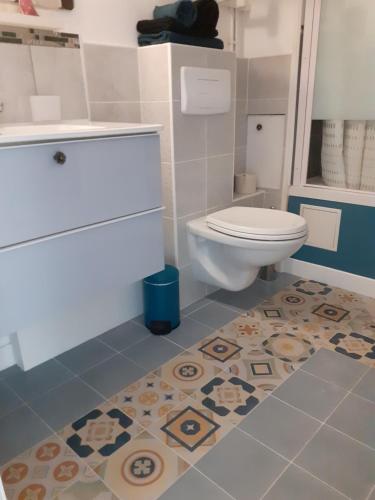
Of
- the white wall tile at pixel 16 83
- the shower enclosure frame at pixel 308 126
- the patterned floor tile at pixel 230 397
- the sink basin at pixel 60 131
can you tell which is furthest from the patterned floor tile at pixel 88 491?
the shower enclosure frame at pixel 308 126

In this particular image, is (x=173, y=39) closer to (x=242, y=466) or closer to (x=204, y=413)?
(x=204, y=413)

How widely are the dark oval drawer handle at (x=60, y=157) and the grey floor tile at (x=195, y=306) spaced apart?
3.47ft

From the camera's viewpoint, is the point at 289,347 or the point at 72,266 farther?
the point at 289,347

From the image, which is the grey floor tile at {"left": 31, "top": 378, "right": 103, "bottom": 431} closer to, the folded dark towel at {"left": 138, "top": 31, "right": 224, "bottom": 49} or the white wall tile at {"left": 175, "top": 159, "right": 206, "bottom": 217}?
A: the white wall tile at {"left": 175, "top": 159, "right": 206, "bottom": 217}

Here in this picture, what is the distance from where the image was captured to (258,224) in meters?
1.66

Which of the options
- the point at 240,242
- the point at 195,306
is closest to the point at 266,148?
the point at 240,242

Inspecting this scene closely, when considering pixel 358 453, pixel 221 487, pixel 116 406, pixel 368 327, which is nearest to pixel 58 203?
pixel 116 406

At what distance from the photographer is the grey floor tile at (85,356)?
158 cm

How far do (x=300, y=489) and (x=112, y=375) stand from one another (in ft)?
2.49

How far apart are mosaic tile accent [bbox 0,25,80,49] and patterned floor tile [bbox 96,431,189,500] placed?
1.37m

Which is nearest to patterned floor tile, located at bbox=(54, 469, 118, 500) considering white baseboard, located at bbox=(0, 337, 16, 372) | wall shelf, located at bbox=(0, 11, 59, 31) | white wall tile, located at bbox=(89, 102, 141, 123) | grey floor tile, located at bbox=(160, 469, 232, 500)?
grey floor tile, located at bbox=(160, 469, 232, 500)

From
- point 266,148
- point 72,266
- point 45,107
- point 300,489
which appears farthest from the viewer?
point 266,148

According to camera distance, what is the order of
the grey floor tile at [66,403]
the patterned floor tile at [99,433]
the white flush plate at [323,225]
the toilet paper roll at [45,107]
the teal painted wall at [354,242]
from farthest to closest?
1. the white flush plate at [323,225]
2. the teal painted wall at [354,242]
3. the toilet paper roll at [45,107]
4. the grey floor tile at [66,403]
5. the patterned floor tile at [99,433]

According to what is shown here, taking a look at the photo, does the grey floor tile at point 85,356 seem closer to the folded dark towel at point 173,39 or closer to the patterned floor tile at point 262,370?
the patterned floor tile at point 262,370
